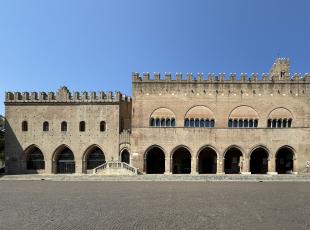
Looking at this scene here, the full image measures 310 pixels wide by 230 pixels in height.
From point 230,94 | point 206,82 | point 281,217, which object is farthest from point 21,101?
point 281,217

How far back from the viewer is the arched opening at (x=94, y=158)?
105ft

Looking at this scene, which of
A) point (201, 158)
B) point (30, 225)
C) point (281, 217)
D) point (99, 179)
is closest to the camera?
point (30, 225)

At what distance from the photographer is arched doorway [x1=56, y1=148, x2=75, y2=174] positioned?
32250 mm

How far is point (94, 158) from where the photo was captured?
105 ft

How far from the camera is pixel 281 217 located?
1095 centimetres

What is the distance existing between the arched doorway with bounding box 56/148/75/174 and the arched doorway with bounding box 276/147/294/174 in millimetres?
21206

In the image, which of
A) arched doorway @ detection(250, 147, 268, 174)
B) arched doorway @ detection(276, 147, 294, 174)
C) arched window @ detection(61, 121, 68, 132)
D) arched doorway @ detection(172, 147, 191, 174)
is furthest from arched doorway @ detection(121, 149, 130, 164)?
arched doorway @ detection(276, 147, 294, 174)

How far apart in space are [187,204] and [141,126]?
17.7 m

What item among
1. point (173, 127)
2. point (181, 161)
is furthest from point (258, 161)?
point (173, 127)

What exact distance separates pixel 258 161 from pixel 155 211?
23.0 metres

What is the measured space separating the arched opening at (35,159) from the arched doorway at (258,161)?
21.7m

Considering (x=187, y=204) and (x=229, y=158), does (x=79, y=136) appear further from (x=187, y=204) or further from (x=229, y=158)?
(x=187, y=204)

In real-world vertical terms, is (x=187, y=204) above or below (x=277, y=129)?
below

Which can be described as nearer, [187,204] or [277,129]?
[187,204]
